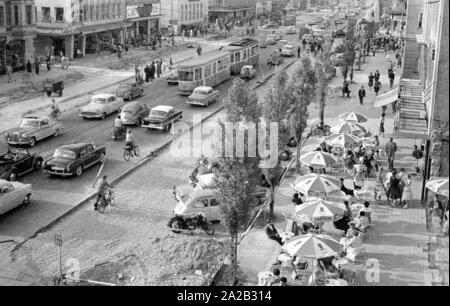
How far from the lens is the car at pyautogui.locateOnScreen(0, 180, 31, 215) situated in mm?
Answer: 22734

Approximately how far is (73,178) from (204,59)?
78.4 ft

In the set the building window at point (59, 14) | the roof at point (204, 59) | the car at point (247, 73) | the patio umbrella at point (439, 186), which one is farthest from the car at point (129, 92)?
the patio umbrella at point (439, 186)

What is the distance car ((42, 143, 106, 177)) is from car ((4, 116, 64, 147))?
4229mm

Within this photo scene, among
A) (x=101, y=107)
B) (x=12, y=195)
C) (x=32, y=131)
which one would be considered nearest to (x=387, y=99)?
(x=101, y=107)

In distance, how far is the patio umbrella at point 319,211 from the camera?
20.7 meters

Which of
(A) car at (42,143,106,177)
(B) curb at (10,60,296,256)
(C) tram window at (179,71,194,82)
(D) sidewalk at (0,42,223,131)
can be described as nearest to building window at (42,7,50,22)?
(D) sidewalk at (0,42,223,131)

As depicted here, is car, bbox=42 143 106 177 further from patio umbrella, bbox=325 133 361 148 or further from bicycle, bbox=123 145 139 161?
patio umbrella, bbox=325 133 361 148

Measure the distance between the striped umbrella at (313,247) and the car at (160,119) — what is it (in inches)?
768

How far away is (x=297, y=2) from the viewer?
172m

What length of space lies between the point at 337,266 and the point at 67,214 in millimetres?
10492

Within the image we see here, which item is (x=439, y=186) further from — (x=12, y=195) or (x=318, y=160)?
(x=12, y=195)

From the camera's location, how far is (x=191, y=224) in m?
21.9

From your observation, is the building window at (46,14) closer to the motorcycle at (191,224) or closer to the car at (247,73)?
the car at (247,73)

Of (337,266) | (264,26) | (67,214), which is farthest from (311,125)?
(264,26)
